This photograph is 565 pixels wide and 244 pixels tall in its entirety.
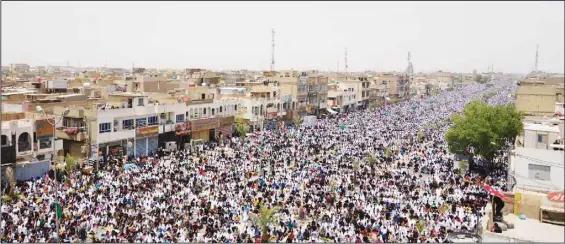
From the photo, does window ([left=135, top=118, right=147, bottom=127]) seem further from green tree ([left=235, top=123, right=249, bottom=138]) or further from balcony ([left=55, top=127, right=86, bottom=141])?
green tree ([left=235, top=123, right=249, bottom=138])

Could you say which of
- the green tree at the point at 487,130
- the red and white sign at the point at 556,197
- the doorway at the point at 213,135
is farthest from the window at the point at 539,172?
the doorway at the point at 213,135

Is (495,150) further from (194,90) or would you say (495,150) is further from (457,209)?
(194,90)

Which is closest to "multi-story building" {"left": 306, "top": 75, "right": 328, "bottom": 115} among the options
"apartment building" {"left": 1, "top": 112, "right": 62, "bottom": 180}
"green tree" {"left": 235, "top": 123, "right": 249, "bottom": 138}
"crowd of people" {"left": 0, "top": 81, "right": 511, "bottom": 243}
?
"green tree" {"left": 235, "top": 123, "right": 249, "bottom": 138}

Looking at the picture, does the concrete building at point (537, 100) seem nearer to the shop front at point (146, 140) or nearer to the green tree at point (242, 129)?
the green tree at point (242, 129)

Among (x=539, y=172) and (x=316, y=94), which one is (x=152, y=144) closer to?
(x=539, y=172)

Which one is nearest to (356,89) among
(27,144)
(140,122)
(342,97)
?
(342,97)

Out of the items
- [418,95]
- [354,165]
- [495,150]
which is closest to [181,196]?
[354,165]
